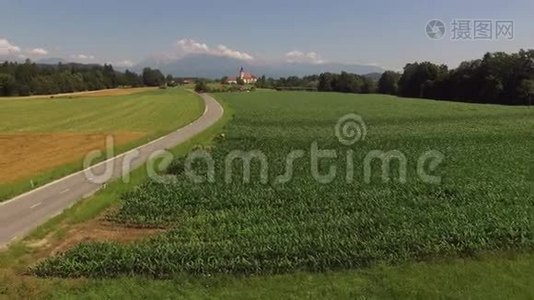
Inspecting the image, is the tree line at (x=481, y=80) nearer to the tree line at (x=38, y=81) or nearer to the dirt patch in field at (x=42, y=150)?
the dirt patch in field at (x=42, y=150)

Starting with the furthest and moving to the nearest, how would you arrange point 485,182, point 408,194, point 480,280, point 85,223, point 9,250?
point 485,182 → point 408,194 → point 85,223 → point 9,250 → point 480,280

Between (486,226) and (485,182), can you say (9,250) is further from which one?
(485,182)

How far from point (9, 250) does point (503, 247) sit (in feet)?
41.8

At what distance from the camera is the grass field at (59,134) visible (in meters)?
30.0

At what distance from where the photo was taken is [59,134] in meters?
53.2

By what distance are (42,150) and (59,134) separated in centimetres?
1244

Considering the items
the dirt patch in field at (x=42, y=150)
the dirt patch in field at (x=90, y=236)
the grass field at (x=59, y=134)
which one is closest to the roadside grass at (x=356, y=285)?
the dirt patch in field at (x=90, y=236)

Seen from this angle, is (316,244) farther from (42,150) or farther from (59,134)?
(59,134)

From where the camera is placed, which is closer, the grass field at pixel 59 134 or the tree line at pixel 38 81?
the grass field at pixel 59 134

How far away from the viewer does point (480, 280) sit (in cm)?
1184

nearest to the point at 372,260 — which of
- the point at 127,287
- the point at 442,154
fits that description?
the point at 127,287

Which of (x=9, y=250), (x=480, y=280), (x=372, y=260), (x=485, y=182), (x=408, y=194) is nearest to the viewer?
(x=480, y=280)

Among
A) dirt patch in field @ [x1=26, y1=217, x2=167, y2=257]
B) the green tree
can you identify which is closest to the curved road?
dirt patch in field @ [x1=26, y1=217, x2=167, y2=257]

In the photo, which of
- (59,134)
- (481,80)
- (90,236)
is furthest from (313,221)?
(481,80)
